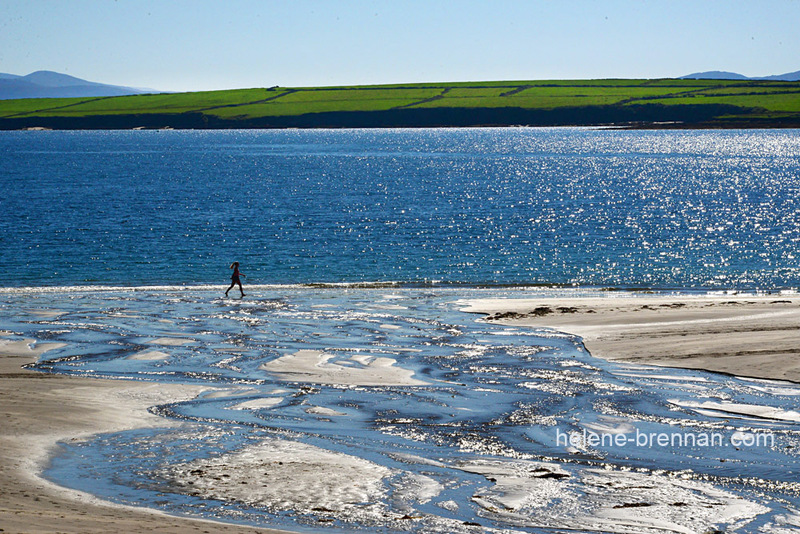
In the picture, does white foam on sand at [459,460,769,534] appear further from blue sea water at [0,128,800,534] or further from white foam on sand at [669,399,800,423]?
white foam on sand at [669,399,800,423]

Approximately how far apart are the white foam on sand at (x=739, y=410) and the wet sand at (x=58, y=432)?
1206 centimetres

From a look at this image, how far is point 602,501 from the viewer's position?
14625 mm

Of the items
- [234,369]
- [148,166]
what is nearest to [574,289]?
[234,369]

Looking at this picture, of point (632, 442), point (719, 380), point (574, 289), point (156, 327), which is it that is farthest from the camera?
point (574, 289)

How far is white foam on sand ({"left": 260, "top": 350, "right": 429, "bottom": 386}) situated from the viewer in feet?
78.9

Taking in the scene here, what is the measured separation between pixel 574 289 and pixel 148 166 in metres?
117

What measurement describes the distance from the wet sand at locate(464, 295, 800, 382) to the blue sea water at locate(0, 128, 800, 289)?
780 centimetres

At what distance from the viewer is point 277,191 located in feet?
340

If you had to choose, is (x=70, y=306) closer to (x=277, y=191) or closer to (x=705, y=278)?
(x=705, y=278)

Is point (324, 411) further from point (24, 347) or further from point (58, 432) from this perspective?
point (24, 347)

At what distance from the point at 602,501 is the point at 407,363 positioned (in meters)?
12.3

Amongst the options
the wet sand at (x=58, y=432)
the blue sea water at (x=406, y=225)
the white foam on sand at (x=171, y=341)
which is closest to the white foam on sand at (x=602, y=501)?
the wet sand at (x=58, y=432)

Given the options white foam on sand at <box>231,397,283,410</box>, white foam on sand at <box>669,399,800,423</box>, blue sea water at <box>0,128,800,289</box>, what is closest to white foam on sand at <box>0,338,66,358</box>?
white foam on sand at <box>231,397,283,410</box>

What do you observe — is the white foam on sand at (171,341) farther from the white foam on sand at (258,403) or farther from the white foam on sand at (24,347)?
the white foam on sand at (258,403)
